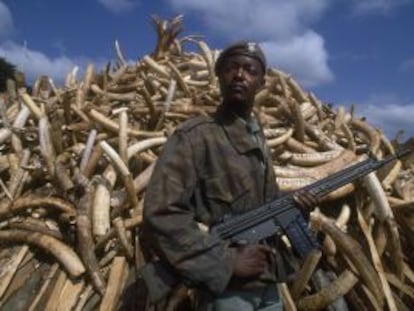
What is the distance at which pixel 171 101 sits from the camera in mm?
5141

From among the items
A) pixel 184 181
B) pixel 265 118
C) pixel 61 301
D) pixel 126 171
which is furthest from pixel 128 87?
pixel 184 181

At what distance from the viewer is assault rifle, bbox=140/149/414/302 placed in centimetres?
239

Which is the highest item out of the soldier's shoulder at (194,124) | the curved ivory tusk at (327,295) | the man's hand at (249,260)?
the soldier's shoulder at (194,124)

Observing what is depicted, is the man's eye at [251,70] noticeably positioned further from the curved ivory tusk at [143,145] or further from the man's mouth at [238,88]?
the curved ivory tusk at [143,145]

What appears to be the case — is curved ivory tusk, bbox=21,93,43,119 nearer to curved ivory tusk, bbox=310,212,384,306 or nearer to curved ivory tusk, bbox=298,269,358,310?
curved ivory tusk, bbox=310,212,384,306

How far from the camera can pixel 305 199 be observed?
261 centimetres

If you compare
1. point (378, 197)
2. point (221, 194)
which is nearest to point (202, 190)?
point (221, 194)

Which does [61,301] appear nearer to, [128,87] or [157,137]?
[157,137]

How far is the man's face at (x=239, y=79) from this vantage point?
2635mm

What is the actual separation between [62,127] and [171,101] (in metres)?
0.97

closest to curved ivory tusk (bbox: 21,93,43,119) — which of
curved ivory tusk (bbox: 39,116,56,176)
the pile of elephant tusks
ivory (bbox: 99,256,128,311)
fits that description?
the pile of elephant tusks

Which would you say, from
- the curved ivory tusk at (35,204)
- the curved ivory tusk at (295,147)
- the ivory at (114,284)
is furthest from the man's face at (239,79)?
the curved ivory tusk at (295,147)

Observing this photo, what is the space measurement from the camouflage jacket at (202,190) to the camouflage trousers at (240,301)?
10cm

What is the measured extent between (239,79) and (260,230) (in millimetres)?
682
